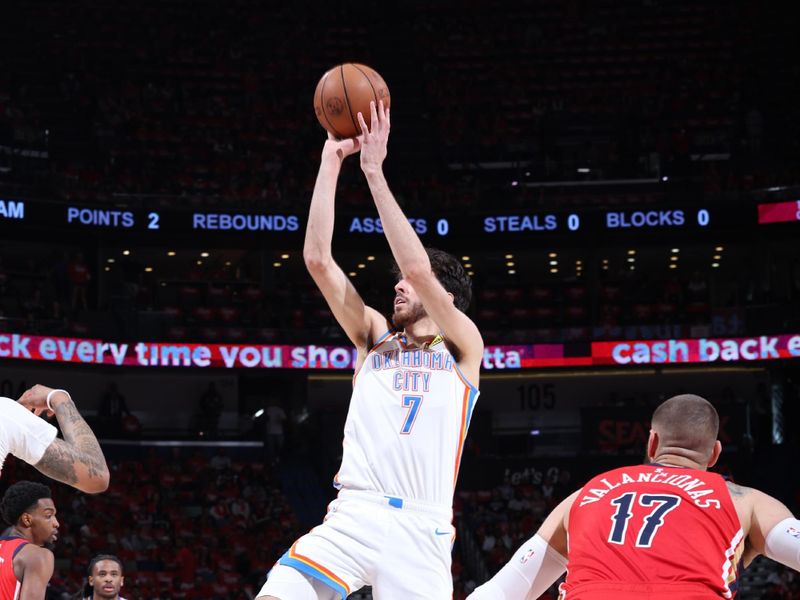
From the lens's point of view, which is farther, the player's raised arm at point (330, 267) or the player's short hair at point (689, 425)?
the player's raised arm at point (330, 267)

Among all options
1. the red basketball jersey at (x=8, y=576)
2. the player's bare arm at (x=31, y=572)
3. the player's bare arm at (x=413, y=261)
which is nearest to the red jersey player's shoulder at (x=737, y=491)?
the player's bare arm at (x=413, y=261)

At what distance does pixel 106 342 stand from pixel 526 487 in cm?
892

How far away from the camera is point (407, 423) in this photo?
5.00 meters

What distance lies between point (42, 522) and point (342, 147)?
273 cm

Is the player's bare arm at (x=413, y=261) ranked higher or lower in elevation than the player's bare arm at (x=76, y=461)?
higher

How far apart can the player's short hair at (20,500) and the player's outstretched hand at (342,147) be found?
2540mm

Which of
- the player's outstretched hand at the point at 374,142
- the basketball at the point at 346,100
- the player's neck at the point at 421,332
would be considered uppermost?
the basketball at the point at 346,100

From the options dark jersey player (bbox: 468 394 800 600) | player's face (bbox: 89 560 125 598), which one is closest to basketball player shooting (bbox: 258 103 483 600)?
dark jersey player (bbox: 468 394 800 600)

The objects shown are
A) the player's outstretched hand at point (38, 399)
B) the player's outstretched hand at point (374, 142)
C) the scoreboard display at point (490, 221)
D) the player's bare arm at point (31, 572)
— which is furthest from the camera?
the scoreboard display at point (490, 221)

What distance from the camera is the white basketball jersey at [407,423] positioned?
195 inches

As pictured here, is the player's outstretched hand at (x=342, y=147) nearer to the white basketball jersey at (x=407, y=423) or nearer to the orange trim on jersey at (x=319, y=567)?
the white basketball jersey at (x=407, y=423)

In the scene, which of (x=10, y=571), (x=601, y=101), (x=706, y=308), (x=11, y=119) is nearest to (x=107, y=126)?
(x=11, y=119)

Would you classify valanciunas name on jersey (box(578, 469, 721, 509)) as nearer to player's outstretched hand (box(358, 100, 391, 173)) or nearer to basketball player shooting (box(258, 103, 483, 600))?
basketball player shooting (box(258, 103, 483, 600))

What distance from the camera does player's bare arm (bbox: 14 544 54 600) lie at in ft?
20.2
